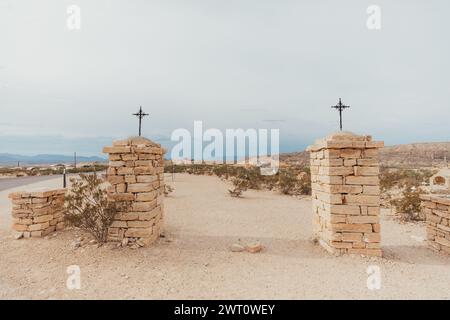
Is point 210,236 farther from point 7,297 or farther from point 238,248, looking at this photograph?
point 7,297

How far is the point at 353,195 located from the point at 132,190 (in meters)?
4.58

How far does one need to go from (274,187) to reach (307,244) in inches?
432

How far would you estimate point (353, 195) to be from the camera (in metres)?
5.46

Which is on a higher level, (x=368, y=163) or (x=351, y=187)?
(x=368, y=163)

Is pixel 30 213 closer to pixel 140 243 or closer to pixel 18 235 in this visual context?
pixel 18 235

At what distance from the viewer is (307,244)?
20.9ft

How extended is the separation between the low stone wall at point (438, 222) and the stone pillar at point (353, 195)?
1.82 metres

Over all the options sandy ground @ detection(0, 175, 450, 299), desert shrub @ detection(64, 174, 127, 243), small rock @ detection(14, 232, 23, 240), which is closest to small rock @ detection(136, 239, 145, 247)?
sandy ground @ detection(0, 175, 450, 299)

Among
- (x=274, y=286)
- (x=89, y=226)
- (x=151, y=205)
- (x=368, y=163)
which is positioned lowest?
(x=274, y=286)

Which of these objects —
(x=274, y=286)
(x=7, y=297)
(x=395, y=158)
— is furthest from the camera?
(x=395, y=158)

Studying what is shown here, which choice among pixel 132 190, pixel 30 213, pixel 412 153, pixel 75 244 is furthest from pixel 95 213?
pixel 412 153

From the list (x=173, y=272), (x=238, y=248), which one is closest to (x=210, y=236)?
(x=238, y=248)

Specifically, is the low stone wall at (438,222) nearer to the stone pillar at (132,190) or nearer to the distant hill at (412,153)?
the stone pillar at (132,190)

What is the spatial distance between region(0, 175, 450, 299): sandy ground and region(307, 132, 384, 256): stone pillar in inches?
13.5
